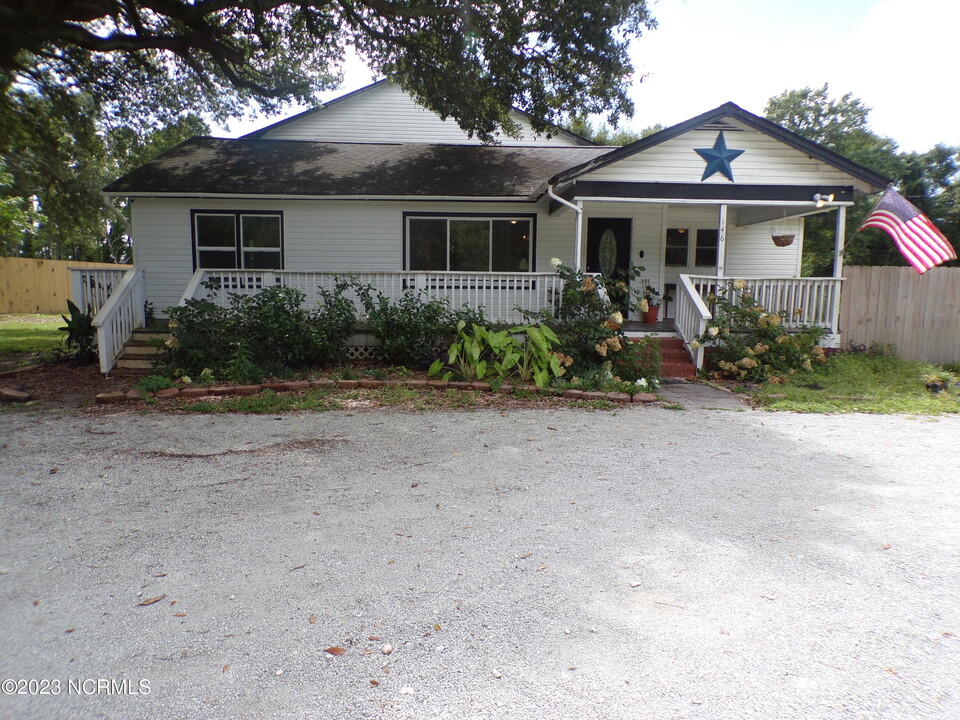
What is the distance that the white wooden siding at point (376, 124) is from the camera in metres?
15.6

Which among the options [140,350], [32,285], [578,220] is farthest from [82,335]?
[32,285]

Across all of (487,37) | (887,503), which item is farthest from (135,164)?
(887,503)

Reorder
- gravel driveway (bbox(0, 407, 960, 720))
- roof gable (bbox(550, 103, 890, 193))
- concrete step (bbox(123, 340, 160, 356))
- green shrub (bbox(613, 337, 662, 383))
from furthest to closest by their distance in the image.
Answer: roof gable (bbox(550, 103, 890, 193)) → concrete step (bbox(123, 340, 160, 356)) → green shrub (bbox(613, 337, 662, 383)) → gravel driveway (bbox(0, 407, 960, 720))

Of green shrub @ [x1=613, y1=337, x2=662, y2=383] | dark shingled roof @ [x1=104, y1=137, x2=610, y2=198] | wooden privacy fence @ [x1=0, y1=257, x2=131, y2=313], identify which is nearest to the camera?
green shrub @ [x1=613, y1=337, x2=662, y2=383]

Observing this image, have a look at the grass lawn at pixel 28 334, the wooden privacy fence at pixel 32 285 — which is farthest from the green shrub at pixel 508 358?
the wooden privacy fence at pixel 32 285

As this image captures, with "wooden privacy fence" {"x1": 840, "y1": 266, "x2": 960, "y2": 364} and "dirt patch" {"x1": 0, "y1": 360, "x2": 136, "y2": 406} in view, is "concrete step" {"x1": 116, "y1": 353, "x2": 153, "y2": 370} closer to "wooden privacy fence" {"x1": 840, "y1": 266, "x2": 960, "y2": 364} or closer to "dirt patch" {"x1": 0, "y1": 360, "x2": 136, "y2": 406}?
"dirt patch" {"x1": 0, "y1": 360, "x2": 136, "y2": 406}

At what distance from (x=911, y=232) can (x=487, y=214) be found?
7.40 metres

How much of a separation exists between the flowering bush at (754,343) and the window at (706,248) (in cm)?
336

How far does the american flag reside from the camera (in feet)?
30.7

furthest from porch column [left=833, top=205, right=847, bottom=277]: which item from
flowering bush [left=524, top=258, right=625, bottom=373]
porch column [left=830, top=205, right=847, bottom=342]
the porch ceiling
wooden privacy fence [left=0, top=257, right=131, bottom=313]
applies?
wooden privacy fence [left=0, top=257, right=131, bottom=313]

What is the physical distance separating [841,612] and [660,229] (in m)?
11.3

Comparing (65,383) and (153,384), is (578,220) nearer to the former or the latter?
(153,384)

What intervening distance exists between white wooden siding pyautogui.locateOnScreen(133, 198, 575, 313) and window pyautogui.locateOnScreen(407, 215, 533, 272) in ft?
0.71

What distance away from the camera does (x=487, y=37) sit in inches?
438
